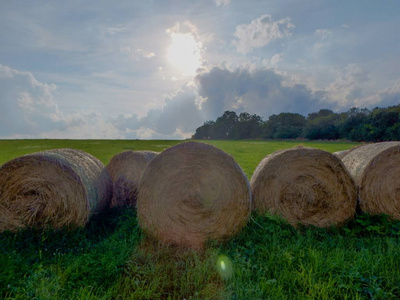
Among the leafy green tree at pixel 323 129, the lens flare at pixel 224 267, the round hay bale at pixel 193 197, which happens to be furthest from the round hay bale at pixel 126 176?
the leafy green tree at pixel 323 129

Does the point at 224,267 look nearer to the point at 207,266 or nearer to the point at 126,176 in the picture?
the point at 207,266

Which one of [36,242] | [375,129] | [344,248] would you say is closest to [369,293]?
[344,248]

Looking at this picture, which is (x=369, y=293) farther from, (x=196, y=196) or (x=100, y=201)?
(x=100, y=201)

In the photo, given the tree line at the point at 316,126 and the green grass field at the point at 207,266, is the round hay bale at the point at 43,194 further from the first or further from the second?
the tree line at the point at 316,126

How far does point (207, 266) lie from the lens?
166 inches

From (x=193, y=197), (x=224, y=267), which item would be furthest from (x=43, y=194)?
(x=224, y=267)

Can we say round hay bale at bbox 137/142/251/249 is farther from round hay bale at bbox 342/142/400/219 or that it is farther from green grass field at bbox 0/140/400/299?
round hay bale at bbox 342/142/400/219

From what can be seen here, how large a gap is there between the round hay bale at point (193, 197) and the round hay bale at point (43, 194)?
3.67 feet

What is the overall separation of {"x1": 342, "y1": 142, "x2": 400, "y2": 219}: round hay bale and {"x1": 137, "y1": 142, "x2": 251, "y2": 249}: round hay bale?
2.50 m

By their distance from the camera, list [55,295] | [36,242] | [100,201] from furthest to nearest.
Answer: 1. [100,201]
2. [36,242]
3. [55,295]

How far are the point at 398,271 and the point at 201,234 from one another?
2.79 meters

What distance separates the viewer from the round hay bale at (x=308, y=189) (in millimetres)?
6004

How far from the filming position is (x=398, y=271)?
4117 mm

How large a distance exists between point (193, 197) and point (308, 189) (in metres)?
2.23
